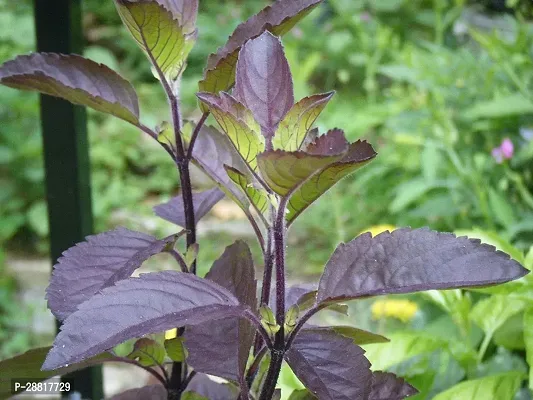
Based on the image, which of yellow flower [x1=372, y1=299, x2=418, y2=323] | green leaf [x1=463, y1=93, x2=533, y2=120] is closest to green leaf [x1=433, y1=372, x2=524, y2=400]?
yellow flower [x1=372, y1=299, x2=418, y2=323]

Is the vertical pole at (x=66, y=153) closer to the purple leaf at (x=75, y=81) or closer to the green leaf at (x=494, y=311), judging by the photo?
the purple leaf at (x=75, y=81)

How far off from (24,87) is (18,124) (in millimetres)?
2292

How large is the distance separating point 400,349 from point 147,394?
25 cm

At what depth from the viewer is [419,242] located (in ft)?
1.44

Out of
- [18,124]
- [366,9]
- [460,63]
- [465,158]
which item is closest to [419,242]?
[465,158]

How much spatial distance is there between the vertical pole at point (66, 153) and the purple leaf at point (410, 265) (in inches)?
19.6

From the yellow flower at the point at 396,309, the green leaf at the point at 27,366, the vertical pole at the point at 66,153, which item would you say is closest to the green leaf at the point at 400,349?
the green leaf at the point at 27,366

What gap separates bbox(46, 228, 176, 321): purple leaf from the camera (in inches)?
18.5

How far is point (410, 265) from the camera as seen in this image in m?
0.43

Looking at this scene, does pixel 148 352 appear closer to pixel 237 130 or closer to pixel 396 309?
pixel 237 130

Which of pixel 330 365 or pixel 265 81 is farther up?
pixel 265 81

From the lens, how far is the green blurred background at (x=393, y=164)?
0.78 meters

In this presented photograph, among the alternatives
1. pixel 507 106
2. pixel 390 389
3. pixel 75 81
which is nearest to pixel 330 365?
pixel 390 389

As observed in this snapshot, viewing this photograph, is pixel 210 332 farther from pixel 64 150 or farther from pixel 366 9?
pixel 366 9
